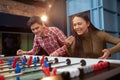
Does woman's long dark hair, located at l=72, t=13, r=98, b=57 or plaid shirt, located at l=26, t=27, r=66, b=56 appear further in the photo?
plaid shirt, located at l=26, t=27, r=66, b=56

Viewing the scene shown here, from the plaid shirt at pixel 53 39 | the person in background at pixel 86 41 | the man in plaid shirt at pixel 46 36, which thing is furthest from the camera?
the plaid shirt at pixel 53 39

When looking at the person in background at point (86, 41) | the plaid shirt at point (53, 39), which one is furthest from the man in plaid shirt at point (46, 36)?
the person in background at point (86, 41)

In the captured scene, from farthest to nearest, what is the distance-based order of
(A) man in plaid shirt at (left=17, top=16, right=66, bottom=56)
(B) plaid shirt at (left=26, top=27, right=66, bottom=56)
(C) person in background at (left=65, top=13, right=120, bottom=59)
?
(B) plaid shirt at (left=26, top=27, right=66, bottom=56) → (A) man in plaid shirt at (left=17, top=16, right=66, bottom=56) → (C) person in background at (left=65, top=13, right=120, bottom=59)

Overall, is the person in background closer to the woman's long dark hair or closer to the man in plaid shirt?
the woman's long dark hair

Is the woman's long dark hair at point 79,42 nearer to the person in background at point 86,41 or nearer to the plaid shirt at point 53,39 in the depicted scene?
the person in background at point 86,41

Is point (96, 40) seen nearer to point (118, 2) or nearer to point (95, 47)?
point (95, 47)

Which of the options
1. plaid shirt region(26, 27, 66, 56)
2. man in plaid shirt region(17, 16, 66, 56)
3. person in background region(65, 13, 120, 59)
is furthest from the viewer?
plaid shirt region(26, 27, 66, 56)

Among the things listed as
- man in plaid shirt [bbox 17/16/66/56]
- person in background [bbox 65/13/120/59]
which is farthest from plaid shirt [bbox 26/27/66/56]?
person in background [bbox 65/13/120/59]

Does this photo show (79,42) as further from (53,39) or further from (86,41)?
(53,39)

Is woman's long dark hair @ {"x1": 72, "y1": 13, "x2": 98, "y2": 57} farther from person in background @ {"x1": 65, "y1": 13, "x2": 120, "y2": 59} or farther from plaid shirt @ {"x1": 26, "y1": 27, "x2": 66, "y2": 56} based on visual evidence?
plaid shirt @ {"x1": 26, "y1": 27, "x2": 66, "y2": 56}

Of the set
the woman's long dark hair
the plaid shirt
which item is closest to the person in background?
the woman's long dark hair

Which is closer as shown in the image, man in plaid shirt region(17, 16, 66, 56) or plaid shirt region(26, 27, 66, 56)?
man in plaid shirt region(17, 16, 66, 56)

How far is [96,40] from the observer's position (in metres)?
2.12

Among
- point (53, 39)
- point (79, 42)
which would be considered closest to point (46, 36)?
point (53, 39)
